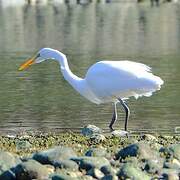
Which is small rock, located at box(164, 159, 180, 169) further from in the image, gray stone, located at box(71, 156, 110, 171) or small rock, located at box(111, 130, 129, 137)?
small rock, located at box(111, 130, 129, 137)

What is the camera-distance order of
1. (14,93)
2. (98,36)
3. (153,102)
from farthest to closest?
(98,36)
(14,93)
(153,102)

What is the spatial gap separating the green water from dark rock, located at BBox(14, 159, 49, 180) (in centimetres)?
721

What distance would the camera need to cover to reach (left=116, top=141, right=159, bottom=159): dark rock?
11234 mm

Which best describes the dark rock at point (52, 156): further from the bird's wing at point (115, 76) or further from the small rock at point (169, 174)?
the bird's wing at point (115, 76)

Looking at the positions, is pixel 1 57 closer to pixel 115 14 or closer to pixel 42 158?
pixel 42 158

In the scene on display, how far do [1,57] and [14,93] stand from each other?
11469 mm

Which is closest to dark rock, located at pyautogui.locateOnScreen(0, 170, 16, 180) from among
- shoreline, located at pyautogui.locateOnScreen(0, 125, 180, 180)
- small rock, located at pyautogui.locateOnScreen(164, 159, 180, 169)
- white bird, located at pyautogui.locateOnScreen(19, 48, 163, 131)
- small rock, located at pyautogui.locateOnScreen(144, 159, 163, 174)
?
shoreline, located at pyautogui.locateOnScreen(0, 125, 180, 180)

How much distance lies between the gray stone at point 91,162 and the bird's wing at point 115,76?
5464 mm

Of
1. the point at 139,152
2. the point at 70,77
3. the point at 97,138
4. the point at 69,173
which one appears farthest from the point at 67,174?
the point at 70,77

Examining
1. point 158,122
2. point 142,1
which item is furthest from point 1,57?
point 142,1

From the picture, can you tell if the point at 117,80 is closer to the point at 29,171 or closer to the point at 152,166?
the point at 152,166

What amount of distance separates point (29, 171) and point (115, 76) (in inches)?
252

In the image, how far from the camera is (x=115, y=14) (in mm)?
74000

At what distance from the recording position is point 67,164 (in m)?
10.3
